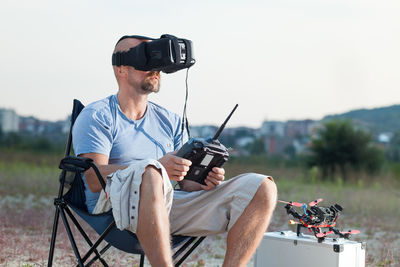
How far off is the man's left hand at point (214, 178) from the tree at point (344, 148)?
1745 centimetres

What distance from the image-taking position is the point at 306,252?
2559 mm

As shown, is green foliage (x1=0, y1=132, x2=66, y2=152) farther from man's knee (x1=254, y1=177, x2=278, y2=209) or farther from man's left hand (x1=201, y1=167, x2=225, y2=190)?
man's knee (x1=254, y1=177, x2=278, y2=209)

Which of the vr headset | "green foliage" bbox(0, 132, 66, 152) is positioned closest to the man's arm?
the vr headset

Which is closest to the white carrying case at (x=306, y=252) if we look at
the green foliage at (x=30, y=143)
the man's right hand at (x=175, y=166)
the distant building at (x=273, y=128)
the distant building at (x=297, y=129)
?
the man's right hand at (x=175, y=166)

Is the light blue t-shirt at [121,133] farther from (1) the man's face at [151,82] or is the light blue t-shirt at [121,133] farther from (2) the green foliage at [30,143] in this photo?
(2) the green foliage at [30,143]

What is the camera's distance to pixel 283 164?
18.6 metres

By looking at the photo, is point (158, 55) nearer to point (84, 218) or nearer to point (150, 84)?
point (150, 84)

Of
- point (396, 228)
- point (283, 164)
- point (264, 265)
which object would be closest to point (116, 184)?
point (264, 265)

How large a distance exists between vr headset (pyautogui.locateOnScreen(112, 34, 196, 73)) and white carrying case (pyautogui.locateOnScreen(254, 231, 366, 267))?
0.93m

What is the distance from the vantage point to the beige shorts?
2359 mm

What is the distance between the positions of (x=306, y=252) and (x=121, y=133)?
3.27ft

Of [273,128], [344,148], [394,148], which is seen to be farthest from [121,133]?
[273,128]

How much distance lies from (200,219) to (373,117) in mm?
43547

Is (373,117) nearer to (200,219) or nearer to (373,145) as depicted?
(373,145)
